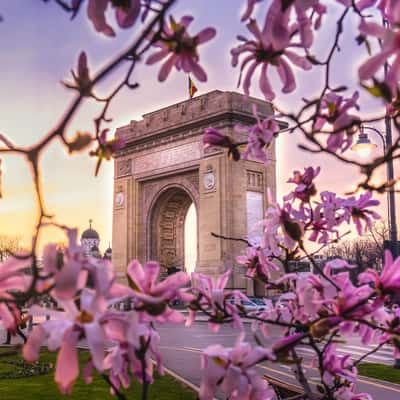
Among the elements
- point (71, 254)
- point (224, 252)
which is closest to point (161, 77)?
point (71, 254)

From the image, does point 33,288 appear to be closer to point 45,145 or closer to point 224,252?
point 45,145

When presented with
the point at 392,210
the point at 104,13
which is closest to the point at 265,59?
the point at 104,13

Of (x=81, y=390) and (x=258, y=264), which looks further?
(x=81, y=390)

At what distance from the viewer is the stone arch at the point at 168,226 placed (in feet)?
122

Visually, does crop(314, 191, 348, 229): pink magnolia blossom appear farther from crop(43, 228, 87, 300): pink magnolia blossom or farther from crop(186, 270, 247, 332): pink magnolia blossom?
crop(43, 228, 87, 300): pink magnolia blossom

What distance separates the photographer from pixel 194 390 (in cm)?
817

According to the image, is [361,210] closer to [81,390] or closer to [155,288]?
[155,288]

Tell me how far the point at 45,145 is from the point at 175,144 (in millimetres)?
34386

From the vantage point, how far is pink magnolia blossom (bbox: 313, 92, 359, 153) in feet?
5.37

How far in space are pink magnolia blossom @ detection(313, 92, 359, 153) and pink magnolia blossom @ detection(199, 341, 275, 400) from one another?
0.68 meters

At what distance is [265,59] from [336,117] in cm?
34

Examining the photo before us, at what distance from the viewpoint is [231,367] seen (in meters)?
1.25

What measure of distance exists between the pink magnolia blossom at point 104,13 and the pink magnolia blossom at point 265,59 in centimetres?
28

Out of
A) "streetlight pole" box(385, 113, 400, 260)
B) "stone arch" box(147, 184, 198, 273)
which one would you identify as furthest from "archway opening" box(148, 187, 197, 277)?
"streetlight pole" box(385, 113, 400, 260)
